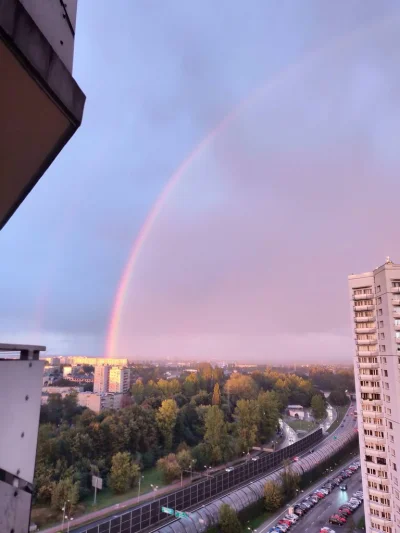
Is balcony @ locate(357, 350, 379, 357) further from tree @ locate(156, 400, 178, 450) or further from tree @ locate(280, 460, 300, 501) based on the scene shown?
tree @ locate(156, 400, 178, 450)

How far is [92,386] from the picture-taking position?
1404 inches

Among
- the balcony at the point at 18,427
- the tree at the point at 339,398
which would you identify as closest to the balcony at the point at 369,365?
the balcony at the point at 18,427

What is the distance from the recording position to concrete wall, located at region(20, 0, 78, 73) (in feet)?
2.51

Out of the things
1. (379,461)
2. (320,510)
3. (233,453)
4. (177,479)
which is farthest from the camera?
(233,453)

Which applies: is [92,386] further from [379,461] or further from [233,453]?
[379,461]

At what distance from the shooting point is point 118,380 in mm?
33688

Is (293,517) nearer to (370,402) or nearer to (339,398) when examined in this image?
(370,402)

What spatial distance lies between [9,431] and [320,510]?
13796mm

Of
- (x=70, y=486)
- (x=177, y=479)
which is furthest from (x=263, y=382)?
(x=70, y=486)

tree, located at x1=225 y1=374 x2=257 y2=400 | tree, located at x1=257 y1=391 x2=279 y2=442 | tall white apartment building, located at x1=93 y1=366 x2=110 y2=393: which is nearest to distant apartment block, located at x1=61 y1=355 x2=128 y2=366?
tall white apartment building, located at x1=93 y1=366 x2=110 y2=393

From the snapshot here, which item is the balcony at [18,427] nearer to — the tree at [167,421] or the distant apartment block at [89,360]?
the tree at [167,421]

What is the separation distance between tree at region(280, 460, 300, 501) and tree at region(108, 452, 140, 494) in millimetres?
5159

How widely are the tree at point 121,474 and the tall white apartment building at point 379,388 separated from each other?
767cm

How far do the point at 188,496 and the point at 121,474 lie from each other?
263cm
